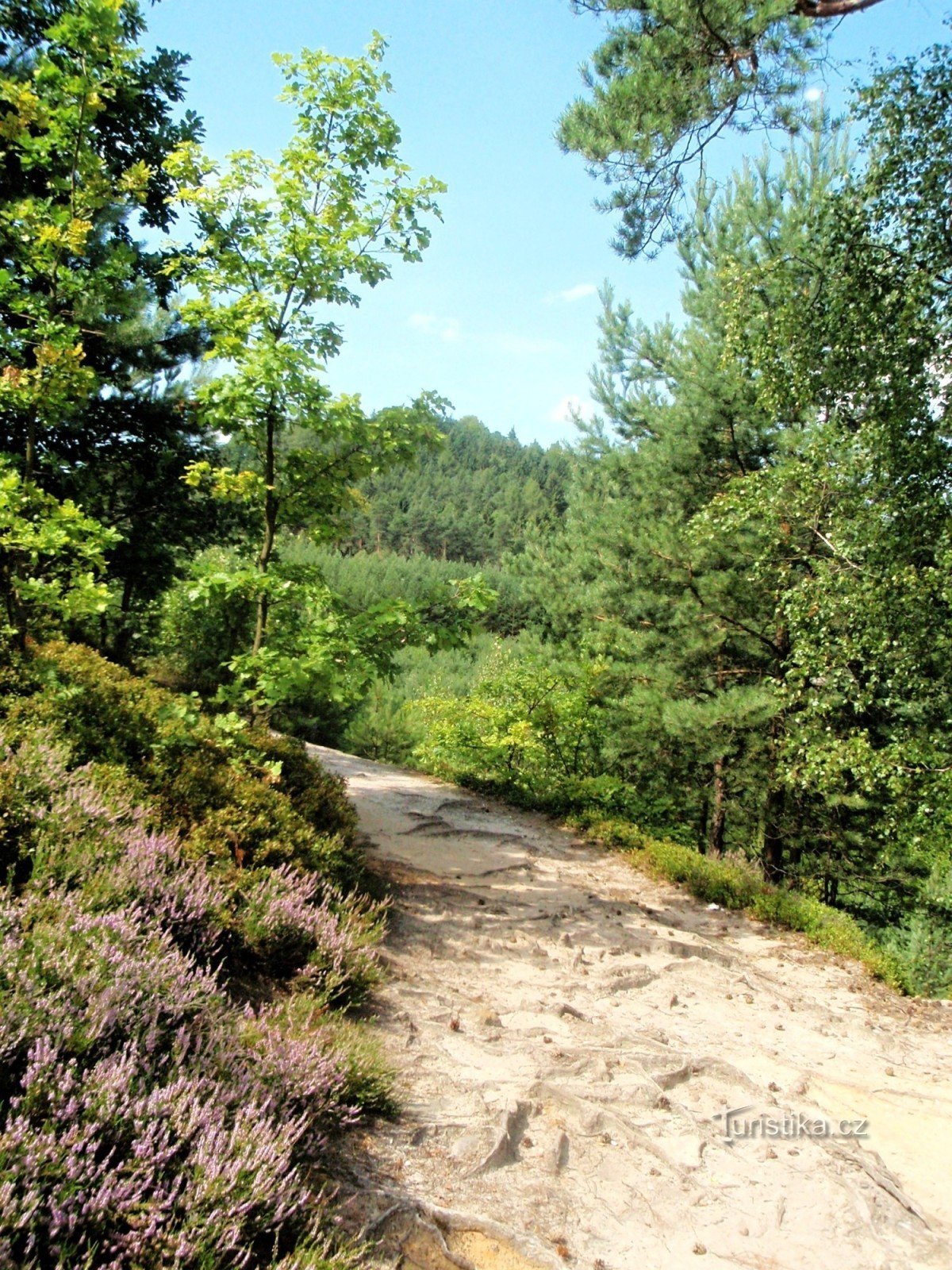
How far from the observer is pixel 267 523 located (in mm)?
5582

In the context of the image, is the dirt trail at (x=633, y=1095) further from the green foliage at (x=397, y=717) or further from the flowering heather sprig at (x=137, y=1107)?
the green foliage at (x=397, y=717)

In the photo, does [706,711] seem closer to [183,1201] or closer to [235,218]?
[235,218]

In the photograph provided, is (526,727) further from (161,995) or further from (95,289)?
(161,995)

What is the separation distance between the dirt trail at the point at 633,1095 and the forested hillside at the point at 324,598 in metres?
0.41

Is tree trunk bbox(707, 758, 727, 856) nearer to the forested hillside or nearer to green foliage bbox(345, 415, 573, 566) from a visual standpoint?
the forested hillside

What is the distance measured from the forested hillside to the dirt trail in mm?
407

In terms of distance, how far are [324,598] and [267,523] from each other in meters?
0.77

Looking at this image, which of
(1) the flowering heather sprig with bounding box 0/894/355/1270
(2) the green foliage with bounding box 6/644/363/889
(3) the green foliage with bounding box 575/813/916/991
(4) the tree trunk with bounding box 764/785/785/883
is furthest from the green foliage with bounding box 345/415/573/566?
(1) the flowering heather sprig with bounding box 0/894/355/1270

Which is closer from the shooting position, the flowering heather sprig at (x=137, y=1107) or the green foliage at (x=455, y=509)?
the flowering heather sprig at (x=137, y=1107)

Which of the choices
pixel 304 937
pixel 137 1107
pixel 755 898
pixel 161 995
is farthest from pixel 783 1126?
pixel 755 898

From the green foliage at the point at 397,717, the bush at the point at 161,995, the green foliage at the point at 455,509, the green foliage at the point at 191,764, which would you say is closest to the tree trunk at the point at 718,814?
the green foliage at the point at 397,717

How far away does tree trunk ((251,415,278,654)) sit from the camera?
17.7 ft

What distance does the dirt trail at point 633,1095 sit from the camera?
9.16ft

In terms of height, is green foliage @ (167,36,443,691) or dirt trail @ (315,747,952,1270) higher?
green foliage @ (167,36,443,691)
